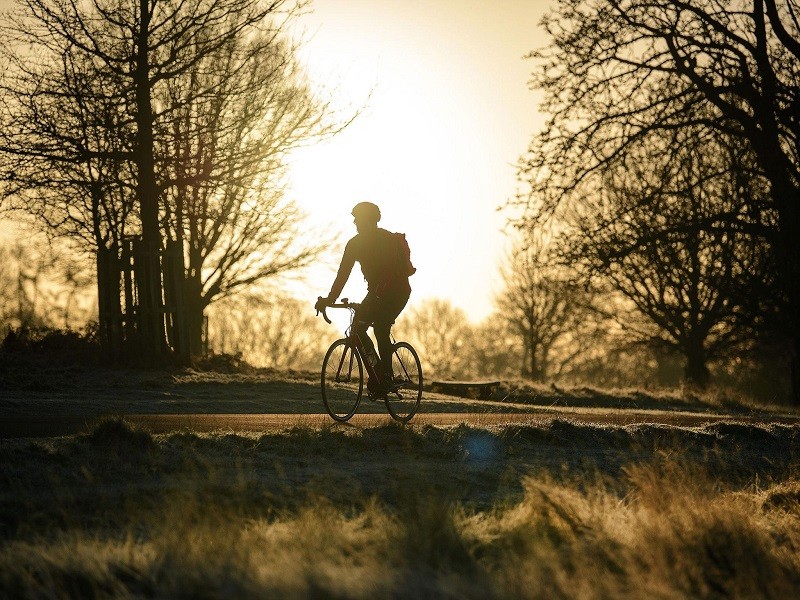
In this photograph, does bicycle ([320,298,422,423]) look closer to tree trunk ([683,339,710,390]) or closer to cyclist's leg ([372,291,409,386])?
cyclist's leg ([372,291,409,386])

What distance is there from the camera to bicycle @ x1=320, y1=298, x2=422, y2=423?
1129 centimetres

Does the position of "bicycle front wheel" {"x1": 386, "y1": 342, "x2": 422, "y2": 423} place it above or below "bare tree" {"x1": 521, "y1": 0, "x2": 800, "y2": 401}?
below

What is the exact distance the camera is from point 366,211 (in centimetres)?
1102

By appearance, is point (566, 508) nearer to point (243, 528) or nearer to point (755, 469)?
point (243, 528)

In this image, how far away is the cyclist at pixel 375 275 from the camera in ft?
36.1

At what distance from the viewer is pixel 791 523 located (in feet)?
26.5

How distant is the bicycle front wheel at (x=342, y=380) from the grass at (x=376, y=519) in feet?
4.55

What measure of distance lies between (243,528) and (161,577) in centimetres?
106

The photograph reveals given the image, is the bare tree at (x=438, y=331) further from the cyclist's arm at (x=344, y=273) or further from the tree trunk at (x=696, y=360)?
the cyclist's arm at (x=344, y=273)

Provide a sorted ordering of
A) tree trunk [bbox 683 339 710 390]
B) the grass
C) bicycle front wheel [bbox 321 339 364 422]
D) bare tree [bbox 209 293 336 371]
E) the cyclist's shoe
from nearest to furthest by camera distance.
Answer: the grass
the cyclist's shoe
bicycle front wheel [bbox 321 339 364 422]
tree trunk [bbox 683 339 710 390]
bare tree [bbox 209 293 336 371]

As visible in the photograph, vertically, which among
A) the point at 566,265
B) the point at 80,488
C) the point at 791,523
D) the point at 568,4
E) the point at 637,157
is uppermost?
the point at 568,4

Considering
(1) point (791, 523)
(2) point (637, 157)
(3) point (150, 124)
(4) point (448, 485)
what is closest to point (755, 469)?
(1) point (791, 523)

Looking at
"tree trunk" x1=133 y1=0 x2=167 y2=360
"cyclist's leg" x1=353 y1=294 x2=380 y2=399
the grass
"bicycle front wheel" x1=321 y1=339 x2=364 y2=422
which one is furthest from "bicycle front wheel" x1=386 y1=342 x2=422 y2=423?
"tree trunk" x1=133 y1=0 x2=167 y2=360

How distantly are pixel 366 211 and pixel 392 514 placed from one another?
4.92 meters
